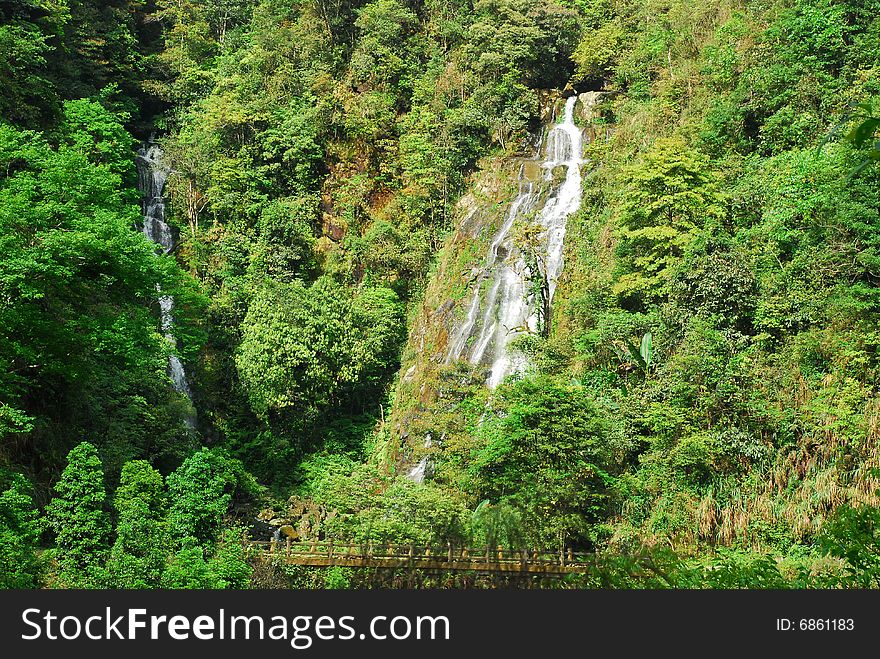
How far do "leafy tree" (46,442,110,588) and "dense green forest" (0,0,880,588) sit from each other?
2.4 inches

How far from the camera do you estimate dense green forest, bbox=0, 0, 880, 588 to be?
12938 mm

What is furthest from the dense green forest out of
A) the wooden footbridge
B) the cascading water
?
the cascading water

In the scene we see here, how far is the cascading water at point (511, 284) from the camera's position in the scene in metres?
23.2

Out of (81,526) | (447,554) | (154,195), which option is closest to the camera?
(81,526)

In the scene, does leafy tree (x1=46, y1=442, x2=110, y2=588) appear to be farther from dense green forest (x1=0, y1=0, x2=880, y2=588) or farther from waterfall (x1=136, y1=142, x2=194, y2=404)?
waterfall (x1=136, y1=142, x2=194, y2=404)

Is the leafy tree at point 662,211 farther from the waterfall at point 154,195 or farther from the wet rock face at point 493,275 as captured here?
the waterfall at point 154,195

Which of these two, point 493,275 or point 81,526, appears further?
point 493,275

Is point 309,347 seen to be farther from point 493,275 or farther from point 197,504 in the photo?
point 197,504

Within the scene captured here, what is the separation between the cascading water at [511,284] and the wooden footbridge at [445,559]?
9.13 metres

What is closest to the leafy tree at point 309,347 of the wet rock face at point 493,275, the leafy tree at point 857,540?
the wet rock face at point 493,275

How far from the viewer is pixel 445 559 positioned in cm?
1274

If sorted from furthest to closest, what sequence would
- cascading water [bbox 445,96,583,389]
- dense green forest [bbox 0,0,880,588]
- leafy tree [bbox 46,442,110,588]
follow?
cascading water [bbox 445,96,583,389] → dense green forest [bbox 0,0,880,588] → leafy tree [bbox 46,442,110,588]

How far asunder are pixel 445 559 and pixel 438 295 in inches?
588

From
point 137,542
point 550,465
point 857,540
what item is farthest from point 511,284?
point 857,540
